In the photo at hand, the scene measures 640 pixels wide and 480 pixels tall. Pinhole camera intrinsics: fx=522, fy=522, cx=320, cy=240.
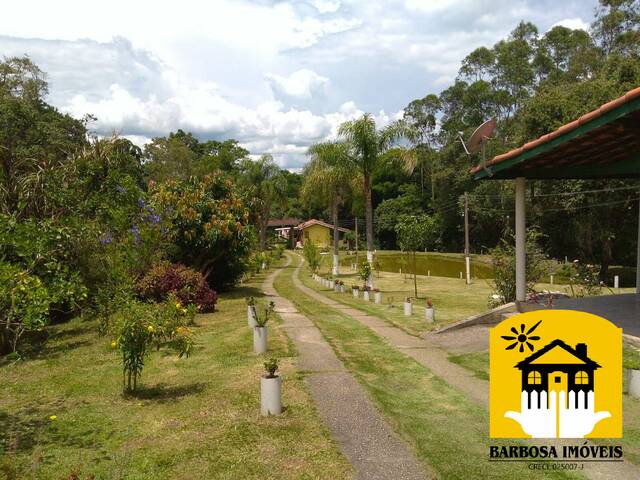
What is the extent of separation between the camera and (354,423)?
6.57 m

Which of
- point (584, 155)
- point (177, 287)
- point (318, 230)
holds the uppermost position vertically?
point (584, 155)

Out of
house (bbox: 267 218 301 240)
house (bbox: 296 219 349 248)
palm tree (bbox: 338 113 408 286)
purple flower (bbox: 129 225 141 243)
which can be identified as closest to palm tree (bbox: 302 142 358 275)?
palm tree (bbox: 338 113 408 286)

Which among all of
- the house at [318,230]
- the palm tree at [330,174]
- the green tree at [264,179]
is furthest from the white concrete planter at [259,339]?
the house at [318,230]

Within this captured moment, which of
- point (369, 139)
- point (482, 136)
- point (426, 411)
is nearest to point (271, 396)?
point (426, 411)

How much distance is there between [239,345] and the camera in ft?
38.1

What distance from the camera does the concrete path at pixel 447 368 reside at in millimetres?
5332

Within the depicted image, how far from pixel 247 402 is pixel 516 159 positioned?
7.44 metres

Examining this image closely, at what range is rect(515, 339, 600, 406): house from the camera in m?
5.81

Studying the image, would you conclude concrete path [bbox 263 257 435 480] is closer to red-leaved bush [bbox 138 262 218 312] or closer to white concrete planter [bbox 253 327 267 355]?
white concrete planter [bbox 253 327 267 355]

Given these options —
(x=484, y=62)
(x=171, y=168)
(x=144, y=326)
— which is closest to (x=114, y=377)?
(x=144, y=326)

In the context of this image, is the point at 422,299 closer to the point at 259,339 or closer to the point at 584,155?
the point at 584,155

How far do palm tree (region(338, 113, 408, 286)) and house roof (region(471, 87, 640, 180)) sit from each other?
1444 cm

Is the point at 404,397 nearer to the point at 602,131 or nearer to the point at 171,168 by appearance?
the point at 602,131

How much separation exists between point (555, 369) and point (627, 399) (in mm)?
2445
